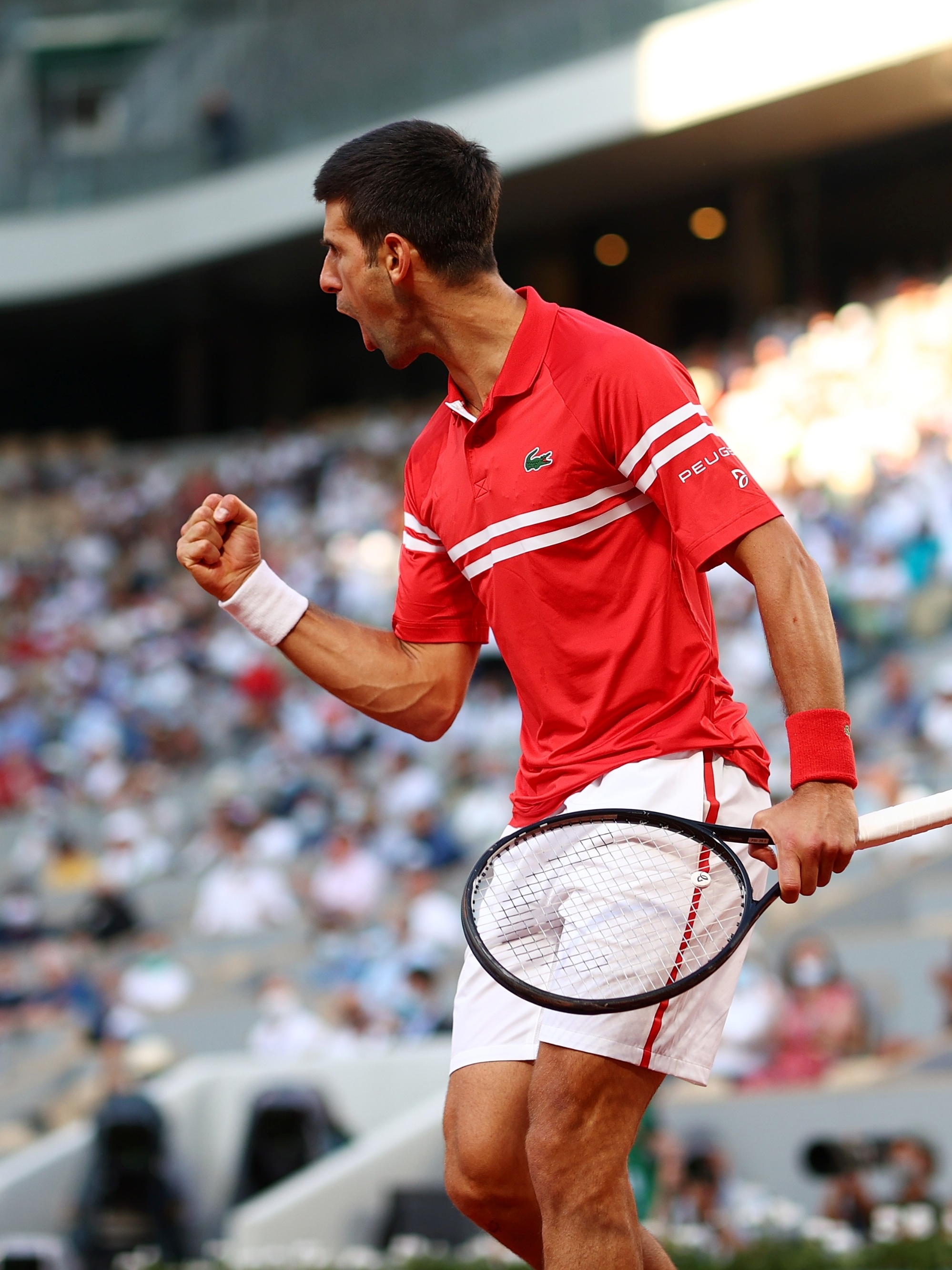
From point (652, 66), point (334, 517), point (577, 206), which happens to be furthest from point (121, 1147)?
point (577, 206)

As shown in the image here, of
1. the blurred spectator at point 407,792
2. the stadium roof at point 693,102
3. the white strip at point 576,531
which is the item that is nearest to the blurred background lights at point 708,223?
the stadium roof at point 693,102

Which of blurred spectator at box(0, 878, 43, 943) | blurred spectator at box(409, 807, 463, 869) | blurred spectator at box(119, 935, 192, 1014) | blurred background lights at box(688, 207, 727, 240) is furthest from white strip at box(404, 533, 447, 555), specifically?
blurred background lights at box(688, 207, 727, 240)

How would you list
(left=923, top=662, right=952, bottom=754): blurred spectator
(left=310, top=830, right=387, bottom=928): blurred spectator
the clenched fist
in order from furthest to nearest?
(left=310, top=830, right=387, bottom=928): blurred spectator
(left=923, top=662, right=952, bottom=754): blurred spectator
the clenched fist

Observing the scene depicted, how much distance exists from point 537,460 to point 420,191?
50 cm

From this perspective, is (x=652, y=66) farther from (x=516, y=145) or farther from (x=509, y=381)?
(x=509, y=381)

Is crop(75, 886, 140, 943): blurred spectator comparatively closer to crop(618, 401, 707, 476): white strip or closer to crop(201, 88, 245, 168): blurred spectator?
crop(618, 401, 707, 476): white strip

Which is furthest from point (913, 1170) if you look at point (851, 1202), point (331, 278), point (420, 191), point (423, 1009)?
point (420, 191)

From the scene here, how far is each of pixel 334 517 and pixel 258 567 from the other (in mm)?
15171

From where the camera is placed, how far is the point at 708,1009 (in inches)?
108

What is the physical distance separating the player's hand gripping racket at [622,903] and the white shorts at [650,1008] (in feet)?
0.20

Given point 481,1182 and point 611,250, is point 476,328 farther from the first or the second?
point 611,250

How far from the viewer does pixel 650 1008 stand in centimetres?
263

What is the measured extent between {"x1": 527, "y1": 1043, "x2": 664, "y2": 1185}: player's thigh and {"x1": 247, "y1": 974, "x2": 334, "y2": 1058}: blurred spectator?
7.64 metres

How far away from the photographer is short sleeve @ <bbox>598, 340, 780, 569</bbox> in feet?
8.61
